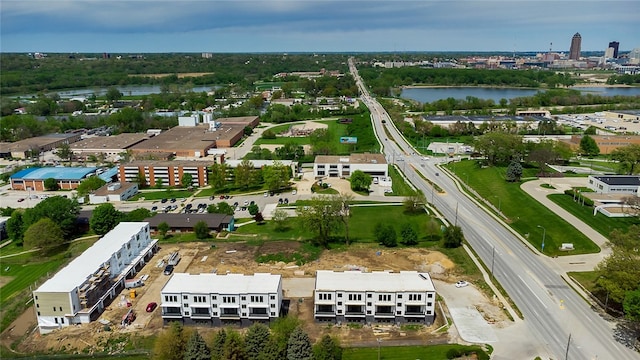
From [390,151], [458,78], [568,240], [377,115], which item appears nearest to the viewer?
[568,240]

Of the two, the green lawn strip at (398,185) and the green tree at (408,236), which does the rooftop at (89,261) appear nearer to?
the green tree at (408,236)

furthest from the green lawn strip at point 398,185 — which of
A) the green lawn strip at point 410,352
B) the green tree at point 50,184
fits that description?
the green tree at point 50,184

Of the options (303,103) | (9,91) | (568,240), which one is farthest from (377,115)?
(9,91)

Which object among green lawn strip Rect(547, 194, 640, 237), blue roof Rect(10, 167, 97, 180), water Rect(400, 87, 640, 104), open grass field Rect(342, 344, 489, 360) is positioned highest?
water Rect(400, 87, 640, 104)

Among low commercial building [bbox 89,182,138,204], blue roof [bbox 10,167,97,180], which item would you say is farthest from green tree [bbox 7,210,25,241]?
blue roof [bbox 10,167,97,180]

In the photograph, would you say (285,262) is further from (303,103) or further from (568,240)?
A: (303,103)

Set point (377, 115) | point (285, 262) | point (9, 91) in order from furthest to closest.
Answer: point (9, 91), point (377, 115), point (285, 262)

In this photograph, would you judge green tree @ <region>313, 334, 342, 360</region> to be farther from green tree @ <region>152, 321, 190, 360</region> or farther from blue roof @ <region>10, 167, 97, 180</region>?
blue roof @ <region>10, 167, 97, 180</region>
